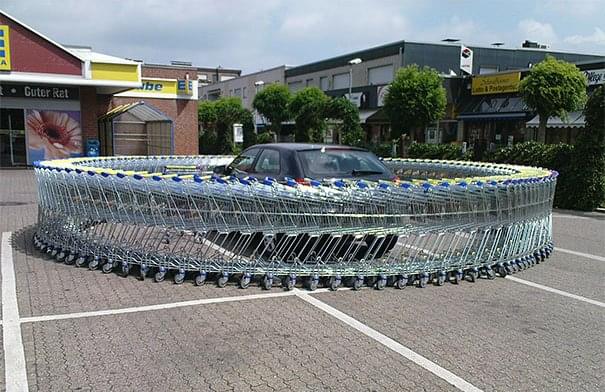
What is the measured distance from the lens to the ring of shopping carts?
6.04 m

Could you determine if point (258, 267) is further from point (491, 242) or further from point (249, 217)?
point (491, 242)

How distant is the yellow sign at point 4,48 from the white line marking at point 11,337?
1627 centimetres

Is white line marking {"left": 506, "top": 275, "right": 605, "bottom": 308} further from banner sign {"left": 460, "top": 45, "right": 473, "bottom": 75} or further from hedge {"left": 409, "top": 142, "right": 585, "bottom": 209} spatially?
banner sign {"left": 460, "top": 45, "right": 473, "bottom": 75}

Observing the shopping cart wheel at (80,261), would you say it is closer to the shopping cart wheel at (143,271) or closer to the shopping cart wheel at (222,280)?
the shopping cart wheel at (143,271)

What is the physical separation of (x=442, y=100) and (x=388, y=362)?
78.0 ft

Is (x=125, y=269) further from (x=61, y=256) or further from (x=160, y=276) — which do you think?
(x=61, y=256)

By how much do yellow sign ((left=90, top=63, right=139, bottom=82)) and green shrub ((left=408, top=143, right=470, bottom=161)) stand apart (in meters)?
12.7

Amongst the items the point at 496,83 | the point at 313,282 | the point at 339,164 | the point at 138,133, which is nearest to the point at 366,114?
the point at 496,83

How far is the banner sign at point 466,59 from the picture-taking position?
114 feet

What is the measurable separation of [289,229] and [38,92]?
20.8 m

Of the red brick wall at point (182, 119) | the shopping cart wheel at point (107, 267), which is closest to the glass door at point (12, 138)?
the red brick wall at point (182, 119)

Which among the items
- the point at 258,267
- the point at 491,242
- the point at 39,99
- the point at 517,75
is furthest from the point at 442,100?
the point at 258,267

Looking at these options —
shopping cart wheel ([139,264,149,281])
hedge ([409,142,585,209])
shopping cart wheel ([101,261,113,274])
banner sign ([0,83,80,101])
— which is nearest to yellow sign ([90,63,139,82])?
banner sign ([0,83,80,101])

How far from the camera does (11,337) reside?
4.57m
